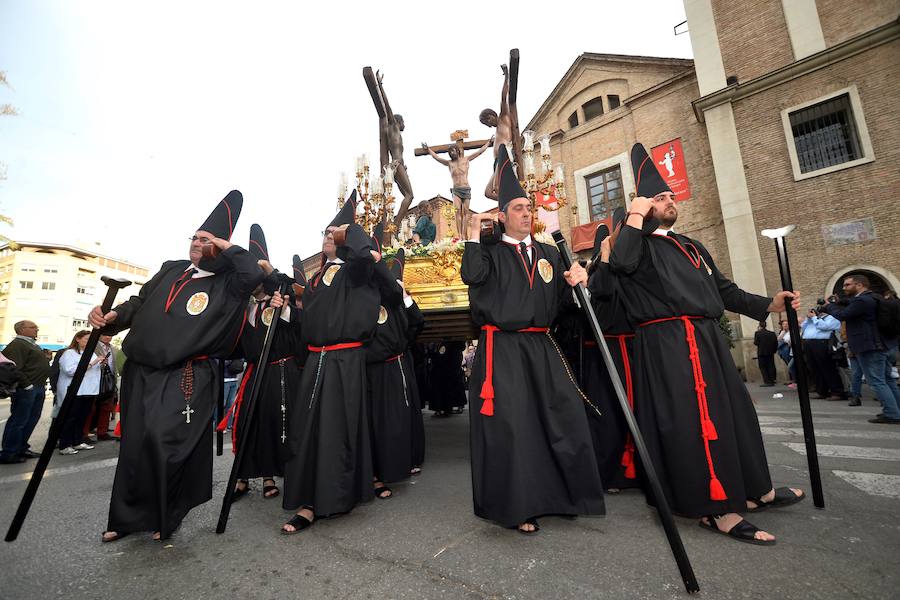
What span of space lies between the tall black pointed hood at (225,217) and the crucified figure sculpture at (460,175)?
298cm

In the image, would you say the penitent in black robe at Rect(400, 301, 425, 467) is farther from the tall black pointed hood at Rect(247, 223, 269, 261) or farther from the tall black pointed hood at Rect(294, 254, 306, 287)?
the tall black pointed hood at Rect(247, 223, 269, 261)

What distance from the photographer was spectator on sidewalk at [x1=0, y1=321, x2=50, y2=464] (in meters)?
5.44

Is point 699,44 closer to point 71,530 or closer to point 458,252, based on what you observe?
point 458,252

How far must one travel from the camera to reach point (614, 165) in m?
16.8

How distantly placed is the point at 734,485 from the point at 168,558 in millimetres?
3153

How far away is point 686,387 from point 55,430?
13.1 feet

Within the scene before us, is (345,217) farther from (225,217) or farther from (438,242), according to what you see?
(438,242)

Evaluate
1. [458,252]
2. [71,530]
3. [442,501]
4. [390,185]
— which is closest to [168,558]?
[71,530]

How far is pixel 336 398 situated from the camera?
9.96 ft

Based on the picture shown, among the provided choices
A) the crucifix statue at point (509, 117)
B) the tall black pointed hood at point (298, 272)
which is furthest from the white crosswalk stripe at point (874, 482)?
the tall black pointed hood at point (298, 272)

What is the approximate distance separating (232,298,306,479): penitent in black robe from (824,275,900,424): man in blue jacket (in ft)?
23.7

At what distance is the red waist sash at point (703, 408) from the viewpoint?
2297mm

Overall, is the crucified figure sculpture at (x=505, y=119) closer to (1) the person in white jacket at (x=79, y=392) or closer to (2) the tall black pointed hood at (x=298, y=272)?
(2) the tall black pointed hood at (x=298, y=272)

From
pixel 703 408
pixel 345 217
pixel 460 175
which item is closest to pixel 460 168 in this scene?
pixel 460 175
